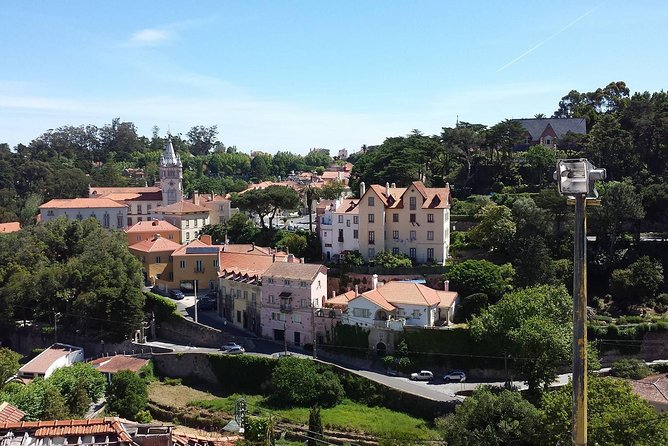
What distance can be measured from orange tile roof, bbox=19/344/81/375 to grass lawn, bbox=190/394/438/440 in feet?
32.7

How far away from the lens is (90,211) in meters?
69.7

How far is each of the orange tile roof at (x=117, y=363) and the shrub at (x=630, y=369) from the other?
1067 inches

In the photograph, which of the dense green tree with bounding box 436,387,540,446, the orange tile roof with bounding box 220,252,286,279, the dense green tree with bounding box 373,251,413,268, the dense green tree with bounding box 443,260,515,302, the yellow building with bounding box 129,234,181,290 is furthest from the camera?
the yellow building with bounding box 129,234,181,290

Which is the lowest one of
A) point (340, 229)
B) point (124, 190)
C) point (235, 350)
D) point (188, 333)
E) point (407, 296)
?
point (235, 350)

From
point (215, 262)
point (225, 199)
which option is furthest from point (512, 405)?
point (225, 199)

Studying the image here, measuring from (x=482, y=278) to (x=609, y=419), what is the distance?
1810 centimetres

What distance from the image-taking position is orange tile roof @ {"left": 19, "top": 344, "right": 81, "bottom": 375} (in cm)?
4038

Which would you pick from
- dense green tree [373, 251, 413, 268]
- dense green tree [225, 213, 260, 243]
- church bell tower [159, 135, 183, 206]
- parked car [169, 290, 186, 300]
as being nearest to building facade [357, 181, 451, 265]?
dense green tree [373, 251, 413, 268]

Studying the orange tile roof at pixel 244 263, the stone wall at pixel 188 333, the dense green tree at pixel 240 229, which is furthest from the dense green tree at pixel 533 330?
the dense green tree at pixel 240 229

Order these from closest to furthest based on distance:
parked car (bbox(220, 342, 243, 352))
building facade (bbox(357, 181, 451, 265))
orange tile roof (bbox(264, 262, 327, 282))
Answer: orange tile roof (bbox(264, 262, 327, 282))
parked car (bbox(220, 342, 243, 352))
building facade (bbox(357, 181, 451, 265))

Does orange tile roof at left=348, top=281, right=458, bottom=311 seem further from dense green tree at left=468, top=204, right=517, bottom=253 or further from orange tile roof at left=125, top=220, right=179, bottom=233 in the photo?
orange tile roof at left=125, top=220, right=179, bottom=233

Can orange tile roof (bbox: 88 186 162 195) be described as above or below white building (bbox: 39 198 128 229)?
above

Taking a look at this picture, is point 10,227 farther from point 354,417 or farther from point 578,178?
point 578,178

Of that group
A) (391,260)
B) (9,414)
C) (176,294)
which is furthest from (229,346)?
(9,414)
